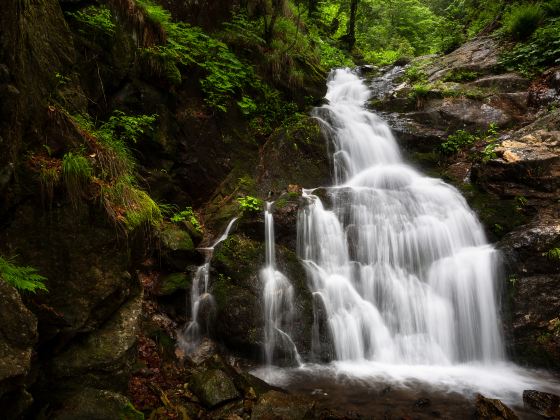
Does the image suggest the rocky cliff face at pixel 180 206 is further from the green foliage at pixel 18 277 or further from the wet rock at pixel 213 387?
the green foliage at pixel 18 277

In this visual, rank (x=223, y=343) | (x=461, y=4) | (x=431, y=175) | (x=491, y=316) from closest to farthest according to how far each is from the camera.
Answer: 1. (x=223, y=343)
2. (x=491, y=316)
3. (x=431, y=175)
4. (x=461, y=4)

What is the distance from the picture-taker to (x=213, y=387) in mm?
4484

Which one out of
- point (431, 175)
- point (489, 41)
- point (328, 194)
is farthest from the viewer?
point (489, 41)

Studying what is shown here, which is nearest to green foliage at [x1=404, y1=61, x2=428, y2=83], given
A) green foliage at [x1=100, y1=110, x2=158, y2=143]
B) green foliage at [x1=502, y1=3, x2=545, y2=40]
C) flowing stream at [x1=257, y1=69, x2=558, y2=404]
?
green foliage at [x1=502, y1=3, x2=545, y2=40]

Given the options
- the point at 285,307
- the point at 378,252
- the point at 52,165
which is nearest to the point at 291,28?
the point at 378,252

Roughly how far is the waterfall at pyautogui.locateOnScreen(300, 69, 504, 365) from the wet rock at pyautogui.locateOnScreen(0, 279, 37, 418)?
13.0ft

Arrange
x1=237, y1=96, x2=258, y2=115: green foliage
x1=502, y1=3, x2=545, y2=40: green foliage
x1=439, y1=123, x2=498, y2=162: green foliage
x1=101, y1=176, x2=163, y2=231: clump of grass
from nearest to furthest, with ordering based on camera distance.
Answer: x1=101, y1=176, x2=163, y2=231: clump of grass < x1=237, y1=96, x2=258, y2=115: green foliage < x1=439, y1=123, x2=498, y2=162: green foliage < x1=502, y1=3, x2=545, y2=40: green foliage

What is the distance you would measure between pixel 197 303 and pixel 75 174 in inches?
126

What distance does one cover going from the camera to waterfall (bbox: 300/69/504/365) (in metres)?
6.48

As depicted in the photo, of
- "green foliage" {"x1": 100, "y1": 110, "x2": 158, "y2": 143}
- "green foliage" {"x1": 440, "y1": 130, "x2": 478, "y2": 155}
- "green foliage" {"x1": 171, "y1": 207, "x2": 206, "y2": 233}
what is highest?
"green foliage" {"x1": 440, "y1": 130, "x2": 478, "y2": 155}

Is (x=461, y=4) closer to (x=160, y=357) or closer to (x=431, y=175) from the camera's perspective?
(x=431, y=175)

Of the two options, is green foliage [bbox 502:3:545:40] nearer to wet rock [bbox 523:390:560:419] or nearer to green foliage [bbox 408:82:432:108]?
green foliage [bbox 408:82:432:108]

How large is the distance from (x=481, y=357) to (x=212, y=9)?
9.89 metres

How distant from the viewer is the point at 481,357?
6.40 m
